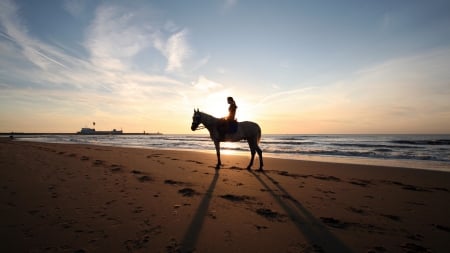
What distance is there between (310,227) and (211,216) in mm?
1632

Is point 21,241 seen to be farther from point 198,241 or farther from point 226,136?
point 226,136

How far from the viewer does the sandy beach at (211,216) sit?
2.97 metres

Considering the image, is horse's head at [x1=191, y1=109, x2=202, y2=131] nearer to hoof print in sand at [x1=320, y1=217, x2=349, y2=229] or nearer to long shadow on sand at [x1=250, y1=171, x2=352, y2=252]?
long shadow on sand at [x1=250, y1=171, x2=352, y2=252]

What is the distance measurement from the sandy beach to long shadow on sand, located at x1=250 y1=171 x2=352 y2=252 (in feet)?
0.05

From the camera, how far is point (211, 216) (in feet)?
13.2

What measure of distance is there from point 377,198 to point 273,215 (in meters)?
3.14

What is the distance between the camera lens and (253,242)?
3.07 m

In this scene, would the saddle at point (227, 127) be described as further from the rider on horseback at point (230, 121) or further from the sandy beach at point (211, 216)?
the sandy beach at point (211, 216)

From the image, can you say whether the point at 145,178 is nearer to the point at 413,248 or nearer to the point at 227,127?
the point at 227,127

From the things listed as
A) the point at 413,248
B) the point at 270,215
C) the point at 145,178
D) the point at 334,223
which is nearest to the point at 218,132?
the point at 145,178

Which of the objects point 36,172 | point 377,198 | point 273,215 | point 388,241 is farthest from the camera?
point 36,172

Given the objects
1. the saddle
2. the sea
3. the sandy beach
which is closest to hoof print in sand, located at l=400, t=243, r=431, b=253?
the sandy beach

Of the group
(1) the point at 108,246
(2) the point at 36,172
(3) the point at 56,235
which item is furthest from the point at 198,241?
(2) the point at 36,172

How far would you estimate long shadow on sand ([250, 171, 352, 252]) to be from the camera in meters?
3.05
